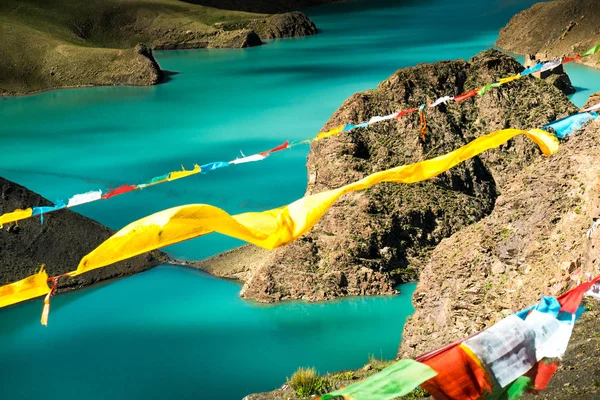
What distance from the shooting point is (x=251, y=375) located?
12.6 metres

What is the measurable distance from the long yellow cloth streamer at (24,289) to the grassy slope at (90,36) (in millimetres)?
40837

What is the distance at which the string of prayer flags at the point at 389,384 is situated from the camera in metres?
4.62

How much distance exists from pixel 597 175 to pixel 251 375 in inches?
213

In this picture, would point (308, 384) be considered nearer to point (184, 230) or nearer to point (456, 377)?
point (184, 230)

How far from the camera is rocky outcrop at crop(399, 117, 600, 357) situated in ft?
30.6

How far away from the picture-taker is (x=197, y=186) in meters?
24.9

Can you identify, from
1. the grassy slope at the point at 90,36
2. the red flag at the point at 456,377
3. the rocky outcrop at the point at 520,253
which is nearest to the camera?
the red flag at the point at 456,377

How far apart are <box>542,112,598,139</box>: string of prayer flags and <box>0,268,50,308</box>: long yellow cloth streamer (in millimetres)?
5308

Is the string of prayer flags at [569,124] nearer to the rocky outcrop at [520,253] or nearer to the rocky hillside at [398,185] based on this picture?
the rocky outcrop at [520,253]

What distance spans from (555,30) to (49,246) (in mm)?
35230

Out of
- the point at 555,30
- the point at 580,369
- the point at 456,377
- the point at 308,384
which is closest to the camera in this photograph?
the point at 456,377

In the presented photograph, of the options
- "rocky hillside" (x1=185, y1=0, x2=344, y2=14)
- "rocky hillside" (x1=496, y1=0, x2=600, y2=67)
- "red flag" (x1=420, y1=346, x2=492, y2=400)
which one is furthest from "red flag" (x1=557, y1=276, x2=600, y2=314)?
"rocky hillside" (x1=185, y1=0, x2=344, y2=14)

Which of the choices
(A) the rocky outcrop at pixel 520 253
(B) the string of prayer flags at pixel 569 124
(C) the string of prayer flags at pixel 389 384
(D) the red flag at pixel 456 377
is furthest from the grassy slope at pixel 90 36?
(C) the string of prayer flags at pixel 389 384

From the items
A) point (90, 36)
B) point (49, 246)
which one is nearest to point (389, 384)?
point (49, 246)
